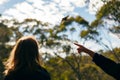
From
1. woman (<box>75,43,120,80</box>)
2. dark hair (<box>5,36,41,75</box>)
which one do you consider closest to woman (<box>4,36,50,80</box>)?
dark hair (<box>5,36,41,75</box>)

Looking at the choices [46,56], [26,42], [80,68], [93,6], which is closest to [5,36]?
[46,56]

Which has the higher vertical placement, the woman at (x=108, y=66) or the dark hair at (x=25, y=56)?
the woman at (x=108, y=66)

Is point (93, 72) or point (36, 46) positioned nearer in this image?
point (36, 46)

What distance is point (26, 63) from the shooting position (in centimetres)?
386

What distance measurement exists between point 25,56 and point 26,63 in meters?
0.07

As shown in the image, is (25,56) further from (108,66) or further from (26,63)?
(108,66)

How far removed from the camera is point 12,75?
3748 millimetres

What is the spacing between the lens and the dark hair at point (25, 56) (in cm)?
384

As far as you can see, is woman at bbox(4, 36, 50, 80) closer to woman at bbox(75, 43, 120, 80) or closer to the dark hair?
the dark hair

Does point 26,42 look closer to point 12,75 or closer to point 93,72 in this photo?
point 12,75

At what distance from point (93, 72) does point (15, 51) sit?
4139 centimetres

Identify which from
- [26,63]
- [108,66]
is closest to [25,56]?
[26,63]

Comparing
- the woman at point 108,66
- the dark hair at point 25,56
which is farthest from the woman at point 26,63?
the woman at point 108,66

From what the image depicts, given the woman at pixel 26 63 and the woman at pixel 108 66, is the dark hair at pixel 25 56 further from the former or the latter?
the woman at pixel 108 66
